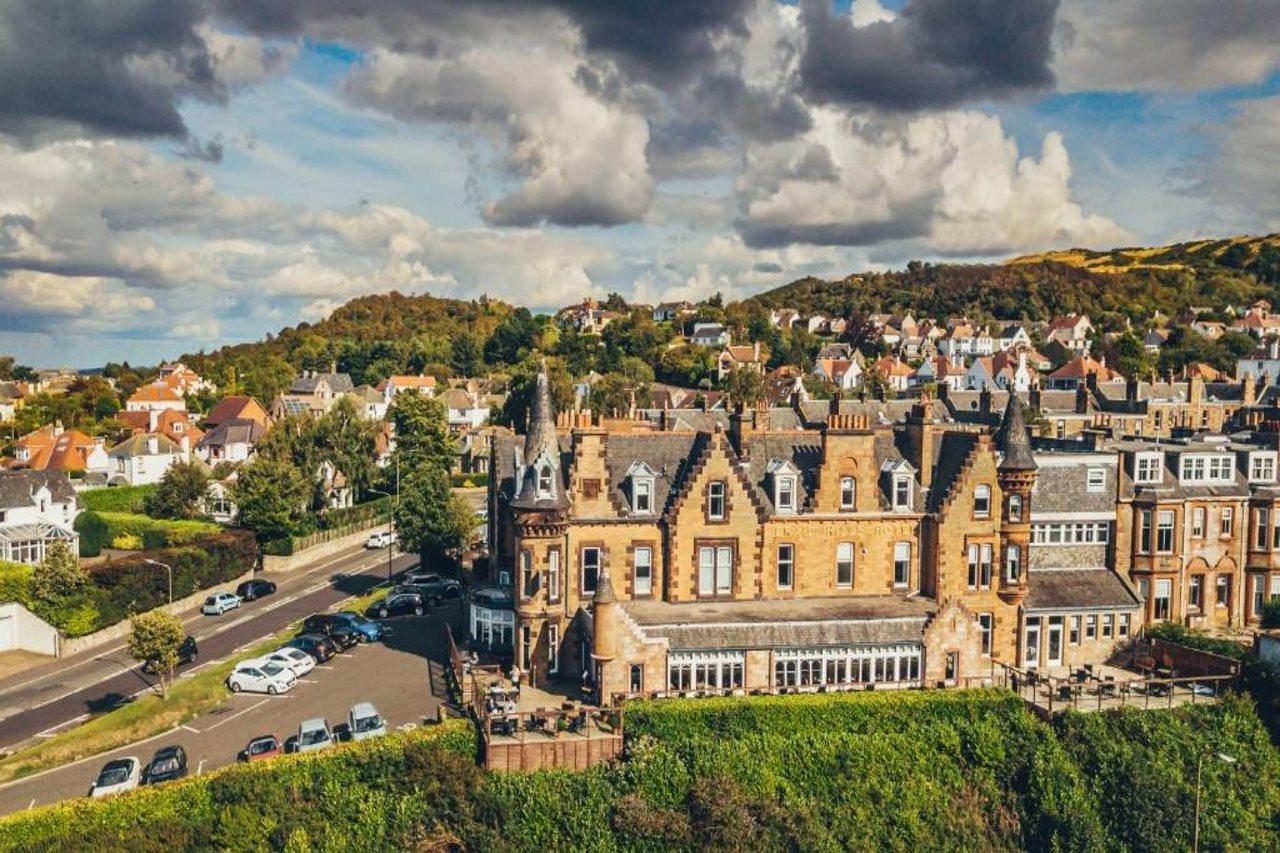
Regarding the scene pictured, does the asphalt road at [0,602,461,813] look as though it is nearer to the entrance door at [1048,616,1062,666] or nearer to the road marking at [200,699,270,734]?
the road marking at [200,699,270,734]

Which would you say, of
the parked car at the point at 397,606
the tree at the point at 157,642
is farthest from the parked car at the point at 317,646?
the parked car at the point at 397,606

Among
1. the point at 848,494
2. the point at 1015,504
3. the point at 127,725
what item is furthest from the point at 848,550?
the point at 127,725

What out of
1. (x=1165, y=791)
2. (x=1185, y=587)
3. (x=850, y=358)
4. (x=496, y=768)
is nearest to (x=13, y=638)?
(x=496, y=768)

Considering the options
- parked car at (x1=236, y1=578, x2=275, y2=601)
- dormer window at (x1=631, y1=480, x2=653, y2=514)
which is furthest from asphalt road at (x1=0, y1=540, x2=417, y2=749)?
dormer window at (x1=631, y1=480, x2=653, y2=514)

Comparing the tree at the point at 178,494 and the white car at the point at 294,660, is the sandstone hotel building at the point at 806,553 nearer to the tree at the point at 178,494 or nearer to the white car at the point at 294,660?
the white car at the point at 294,660

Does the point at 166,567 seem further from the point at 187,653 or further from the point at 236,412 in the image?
the point at 236,412

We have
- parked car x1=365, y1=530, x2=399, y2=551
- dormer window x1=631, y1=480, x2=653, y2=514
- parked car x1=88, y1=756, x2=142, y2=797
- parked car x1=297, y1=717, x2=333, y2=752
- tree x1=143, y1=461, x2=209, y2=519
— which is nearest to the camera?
parked car x1=88, y1=756, x2=142, y2=797
